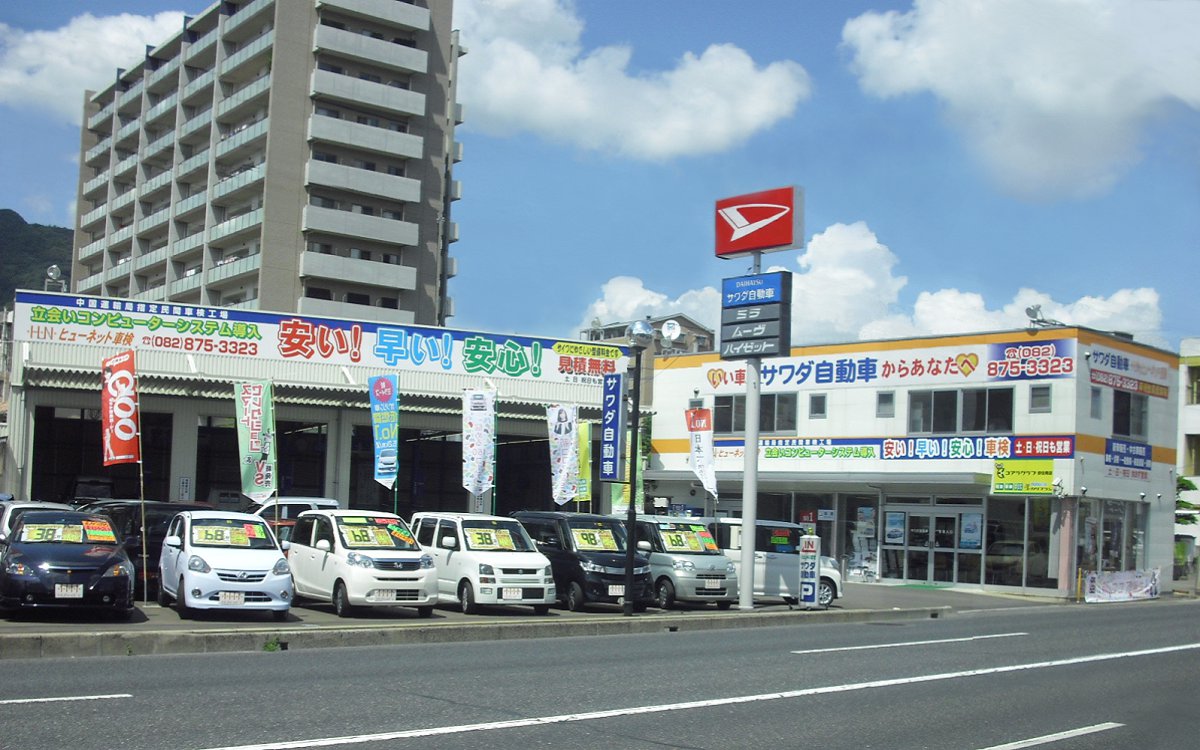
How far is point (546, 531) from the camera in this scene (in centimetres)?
2394

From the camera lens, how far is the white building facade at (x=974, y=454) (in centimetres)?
3344

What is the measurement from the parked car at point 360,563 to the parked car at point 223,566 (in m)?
1.13

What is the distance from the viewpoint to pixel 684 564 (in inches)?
947

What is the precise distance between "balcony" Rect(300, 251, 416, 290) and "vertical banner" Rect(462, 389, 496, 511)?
37.8 m

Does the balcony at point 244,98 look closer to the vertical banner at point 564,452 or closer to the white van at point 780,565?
the vertical banner at point 564,452

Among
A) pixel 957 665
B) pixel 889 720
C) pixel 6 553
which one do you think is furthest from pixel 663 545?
pixel 889 720

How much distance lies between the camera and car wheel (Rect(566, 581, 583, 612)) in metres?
22.6

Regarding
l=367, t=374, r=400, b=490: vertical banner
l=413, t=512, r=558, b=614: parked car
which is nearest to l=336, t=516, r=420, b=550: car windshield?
l=413, t=512, r=558, b=614: parked car

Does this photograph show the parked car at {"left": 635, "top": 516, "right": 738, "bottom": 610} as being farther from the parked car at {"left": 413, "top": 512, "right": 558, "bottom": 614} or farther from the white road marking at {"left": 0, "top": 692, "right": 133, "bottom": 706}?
the white road marking at {"left": 0, "top": 692, "right": 133, "bottom": 706}

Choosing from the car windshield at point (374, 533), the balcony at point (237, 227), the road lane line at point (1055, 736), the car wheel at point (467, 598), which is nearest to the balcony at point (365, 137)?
the balcony at point (237, 227)

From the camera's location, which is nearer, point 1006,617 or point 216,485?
point 1006,617

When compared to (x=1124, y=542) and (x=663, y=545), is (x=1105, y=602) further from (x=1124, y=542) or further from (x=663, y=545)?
(x=663, y=545)

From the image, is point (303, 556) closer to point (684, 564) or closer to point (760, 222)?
point (684, 564)

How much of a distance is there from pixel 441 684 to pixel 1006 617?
17.1 metres
